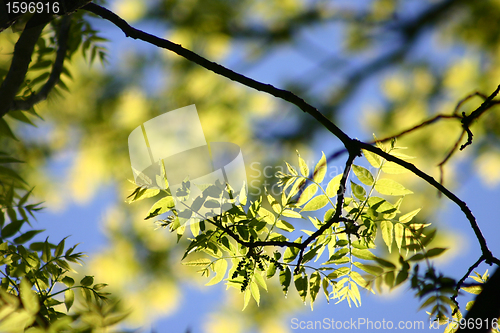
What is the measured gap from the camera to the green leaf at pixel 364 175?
1.75 ft

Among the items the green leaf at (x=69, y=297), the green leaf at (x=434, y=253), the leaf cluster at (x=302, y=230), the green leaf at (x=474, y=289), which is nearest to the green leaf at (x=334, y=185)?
the leaf cluster at (x=302, y=230)

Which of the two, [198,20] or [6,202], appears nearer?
[6,202]

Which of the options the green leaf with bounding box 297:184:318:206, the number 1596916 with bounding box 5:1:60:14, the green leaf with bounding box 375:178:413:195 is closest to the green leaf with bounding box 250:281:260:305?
the green leaf with bounding box 297:184:318:206

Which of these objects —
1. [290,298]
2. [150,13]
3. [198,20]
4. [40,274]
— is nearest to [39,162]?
[150,13]

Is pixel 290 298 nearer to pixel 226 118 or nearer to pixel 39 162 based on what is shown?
pixel 226 118

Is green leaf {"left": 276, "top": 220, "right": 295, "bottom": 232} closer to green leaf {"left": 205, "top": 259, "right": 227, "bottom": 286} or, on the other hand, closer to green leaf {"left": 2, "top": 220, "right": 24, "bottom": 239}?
green leaf {"left": 205, "top": 259, "right": 227, "bottom": 286}

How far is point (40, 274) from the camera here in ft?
1.79

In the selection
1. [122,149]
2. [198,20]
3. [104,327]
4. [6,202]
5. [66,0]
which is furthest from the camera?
[198,20]

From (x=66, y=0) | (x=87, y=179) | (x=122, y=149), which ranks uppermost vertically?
(x=122, y=149)

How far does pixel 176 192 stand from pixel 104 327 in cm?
25

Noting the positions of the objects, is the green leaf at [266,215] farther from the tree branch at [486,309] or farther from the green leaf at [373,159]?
the tree branch at [486,309]

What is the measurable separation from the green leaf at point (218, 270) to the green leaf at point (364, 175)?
0.28 m

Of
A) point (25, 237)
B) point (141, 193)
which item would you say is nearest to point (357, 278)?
point (141, 193)

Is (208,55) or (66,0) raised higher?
(208,55)
